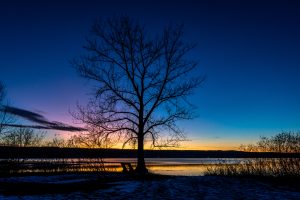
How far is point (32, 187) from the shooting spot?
15.9 metres

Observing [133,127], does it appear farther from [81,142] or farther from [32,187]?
[32,187]

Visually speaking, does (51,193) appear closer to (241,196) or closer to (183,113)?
Answer: (241,196)

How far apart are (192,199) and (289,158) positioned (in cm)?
1370

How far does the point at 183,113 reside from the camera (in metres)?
30.8

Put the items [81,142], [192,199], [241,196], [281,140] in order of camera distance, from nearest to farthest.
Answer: [192,199], [241,196], [281,140], [81,142]

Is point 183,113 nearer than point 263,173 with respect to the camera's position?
No

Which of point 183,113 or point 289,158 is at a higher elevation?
point 183,113

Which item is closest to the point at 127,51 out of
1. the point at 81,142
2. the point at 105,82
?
the point at 105,82

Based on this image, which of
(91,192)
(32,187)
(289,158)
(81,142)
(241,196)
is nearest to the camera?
(241,196)

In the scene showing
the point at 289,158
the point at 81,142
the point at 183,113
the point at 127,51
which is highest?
the point at 127,51

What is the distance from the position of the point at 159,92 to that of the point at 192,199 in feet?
62.0

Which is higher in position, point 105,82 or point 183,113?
point 105,82

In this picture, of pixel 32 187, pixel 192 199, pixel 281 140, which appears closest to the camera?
pixel 192 199

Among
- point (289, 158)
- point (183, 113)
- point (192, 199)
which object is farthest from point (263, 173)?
point (192, 199)
